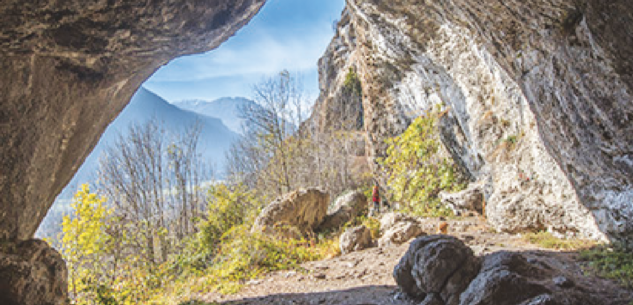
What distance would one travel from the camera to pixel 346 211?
11844mm

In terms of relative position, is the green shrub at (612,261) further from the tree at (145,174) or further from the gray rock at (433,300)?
the tree at (145,174)

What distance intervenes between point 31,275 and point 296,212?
23.1 feet

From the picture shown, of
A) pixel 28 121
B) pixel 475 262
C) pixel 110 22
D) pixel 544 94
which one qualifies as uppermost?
pixel 110 22

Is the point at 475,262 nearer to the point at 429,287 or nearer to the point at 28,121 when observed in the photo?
the point at 429,287

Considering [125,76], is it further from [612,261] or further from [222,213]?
[612,261]

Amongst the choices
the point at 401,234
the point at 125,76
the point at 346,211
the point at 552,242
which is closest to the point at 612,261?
the point at 552,242

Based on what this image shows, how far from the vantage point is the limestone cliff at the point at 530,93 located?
3256 millimetres

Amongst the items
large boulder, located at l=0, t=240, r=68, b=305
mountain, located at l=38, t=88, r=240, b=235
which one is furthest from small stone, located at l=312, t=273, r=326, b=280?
mountain, located at l=38, t=88, r=240, b=235

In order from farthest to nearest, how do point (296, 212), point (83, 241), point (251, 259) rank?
point (296, 212) → point (251, 259) → point (83, 241)

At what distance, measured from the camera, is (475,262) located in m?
3.54

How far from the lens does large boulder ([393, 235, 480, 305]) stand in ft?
11.2

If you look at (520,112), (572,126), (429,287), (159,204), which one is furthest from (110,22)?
(159,204)

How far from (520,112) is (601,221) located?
256 cm

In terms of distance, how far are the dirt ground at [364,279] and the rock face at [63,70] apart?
3.08 m
